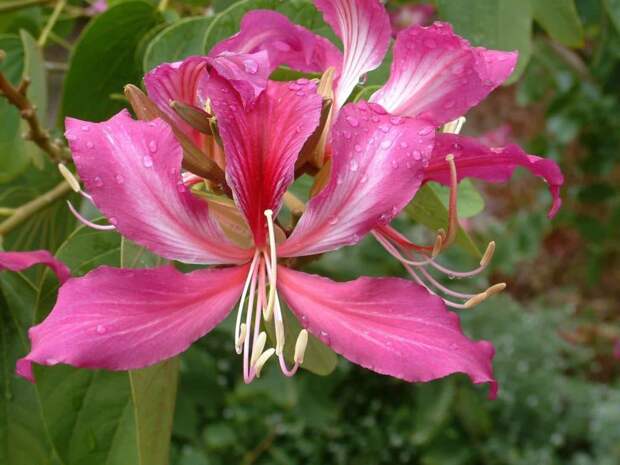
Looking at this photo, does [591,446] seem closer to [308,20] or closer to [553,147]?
[553,147]

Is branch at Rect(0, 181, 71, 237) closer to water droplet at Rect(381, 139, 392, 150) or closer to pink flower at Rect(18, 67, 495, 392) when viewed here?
pink flower at Rect(18, 67, 495, 392)

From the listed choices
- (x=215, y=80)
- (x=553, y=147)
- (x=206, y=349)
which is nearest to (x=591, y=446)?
(x=553, y=147)

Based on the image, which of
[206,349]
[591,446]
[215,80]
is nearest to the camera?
[215,80]

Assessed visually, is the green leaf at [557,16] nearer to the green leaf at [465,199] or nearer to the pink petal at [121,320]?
the green leaf at [465,199]

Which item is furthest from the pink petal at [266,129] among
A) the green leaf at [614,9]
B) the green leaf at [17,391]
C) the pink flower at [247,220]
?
the green leaf at [614,9]

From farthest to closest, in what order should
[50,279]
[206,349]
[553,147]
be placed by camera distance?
1. [553,147]
2. [206,349]
3. [50,279]

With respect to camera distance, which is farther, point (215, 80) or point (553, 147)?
point (553, 147)

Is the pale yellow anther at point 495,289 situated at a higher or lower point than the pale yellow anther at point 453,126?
lower
